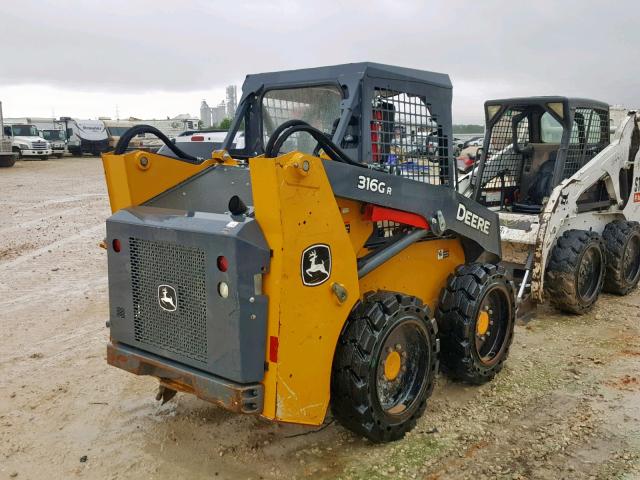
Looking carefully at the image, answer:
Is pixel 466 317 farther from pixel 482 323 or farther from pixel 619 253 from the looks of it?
pixel 619 253

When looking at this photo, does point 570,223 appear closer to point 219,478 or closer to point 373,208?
point 373,208

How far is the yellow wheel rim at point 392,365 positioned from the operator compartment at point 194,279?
913 mm

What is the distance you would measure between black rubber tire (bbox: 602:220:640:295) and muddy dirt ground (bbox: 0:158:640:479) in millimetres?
856

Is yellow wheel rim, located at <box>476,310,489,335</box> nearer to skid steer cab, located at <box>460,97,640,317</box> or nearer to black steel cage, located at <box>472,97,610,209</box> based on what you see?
skid steer cab, located at <box>460,97,640,317</box>

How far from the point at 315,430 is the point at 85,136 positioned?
122 ft

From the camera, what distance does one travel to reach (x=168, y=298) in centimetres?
346

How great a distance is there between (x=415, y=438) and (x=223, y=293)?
1658 mm

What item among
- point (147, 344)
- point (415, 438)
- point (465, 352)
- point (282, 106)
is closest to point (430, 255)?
point (465, 352)

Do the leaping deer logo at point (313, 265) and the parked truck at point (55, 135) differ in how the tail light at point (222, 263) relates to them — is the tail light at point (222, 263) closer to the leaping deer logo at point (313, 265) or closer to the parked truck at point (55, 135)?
the leaping deer logo at point (313, 265)

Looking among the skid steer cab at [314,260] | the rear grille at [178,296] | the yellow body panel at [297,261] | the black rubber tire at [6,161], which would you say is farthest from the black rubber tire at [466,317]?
the black rubber tire at [6,161]

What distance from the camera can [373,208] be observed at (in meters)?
3.78

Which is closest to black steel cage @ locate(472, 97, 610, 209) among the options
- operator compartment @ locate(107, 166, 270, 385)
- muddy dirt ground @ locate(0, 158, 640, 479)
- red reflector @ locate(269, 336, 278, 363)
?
muddy dirt ground @ locate(0, 158, 640, 479)

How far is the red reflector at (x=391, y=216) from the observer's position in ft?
12.4

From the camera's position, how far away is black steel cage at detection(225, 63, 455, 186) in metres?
3.93
